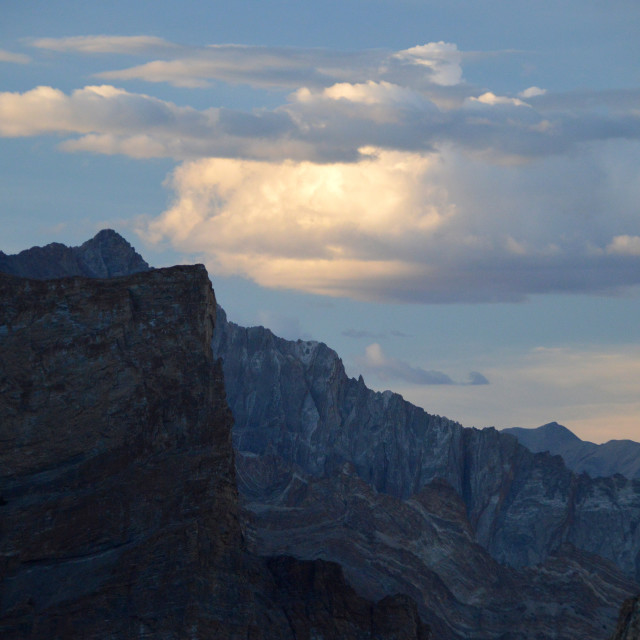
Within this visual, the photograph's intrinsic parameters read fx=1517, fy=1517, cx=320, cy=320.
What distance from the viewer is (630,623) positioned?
Answer: 76.9 meters

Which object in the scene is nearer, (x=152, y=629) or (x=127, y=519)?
(x=152, y=629)

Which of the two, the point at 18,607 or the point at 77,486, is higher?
the point at 77,486

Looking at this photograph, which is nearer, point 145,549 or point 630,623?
point 630,623

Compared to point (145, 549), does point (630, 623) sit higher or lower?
higher

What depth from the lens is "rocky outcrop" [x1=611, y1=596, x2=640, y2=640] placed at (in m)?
75.6

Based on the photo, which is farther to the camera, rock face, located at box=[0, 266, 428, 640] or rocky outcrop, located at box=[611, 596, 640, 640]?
rock face, located at box=[0, 266, 428, 640]

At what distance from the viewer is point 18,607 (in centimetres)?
17338

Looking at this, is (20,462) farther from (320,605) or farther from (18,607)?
(320,605)

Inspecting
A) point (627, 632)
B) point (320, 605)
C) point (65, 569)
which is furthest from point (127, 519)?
point (627, 632)

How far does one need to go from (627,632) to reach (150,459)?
12349 centimetres

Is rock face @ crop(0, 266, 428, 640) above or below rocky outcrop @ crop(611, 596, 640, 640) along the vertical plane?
below

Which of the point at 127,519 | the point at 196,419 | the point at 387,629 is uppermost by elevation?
the point at 196,419

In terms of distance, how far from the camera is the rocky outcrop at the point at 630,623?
75.6 meters

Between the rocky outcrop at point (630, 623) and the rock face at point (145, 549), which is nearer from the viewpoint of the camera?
the rocky outcrop at point (630, 623)
